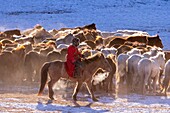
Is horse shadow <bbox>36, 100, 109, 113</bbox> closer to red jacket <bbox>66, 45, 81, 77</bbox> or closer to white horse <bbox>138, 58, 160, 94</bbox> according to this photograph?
red jacket <bbox>66, 45, 81, 77</bbox>

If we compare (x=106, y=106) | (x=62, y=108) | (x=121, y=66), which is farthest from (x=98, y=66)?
(x=121, y=66)

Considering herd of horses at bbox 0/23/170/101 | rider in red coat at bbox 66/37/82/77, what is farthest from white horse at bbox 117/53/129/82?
rider in red coat at bbox 66/37/82/77

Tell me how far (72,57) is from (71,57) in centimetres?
3

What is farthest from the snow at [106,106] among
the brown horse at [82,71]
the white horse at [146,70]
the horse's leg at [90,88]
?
the white horse at [146,70]

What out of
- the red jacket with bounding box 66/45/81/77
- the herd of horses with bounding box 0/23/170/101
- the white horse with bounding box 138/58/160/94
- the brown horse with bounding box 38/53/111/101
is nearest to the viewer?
the red jacket with bounding box 66/45/81/77

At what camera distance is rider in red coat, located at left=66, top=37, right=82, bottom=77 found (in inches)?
535

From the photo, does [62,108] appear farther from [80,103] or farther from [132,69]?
[132,69]

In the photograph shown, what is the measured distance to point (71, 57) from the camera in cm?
1364

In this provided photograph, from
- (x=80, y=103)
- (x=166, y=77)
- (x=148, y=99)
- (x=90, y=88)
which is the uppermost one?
(x=166, y=77)

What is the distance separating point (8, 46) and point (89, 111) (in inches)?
280

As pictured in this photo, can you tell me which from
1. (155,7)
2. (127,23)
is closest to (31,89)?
(127,23)

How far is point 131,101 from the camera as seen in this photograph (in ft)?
46.1

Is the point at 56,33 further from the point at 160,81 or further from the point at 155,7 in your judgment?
the point at 155,7

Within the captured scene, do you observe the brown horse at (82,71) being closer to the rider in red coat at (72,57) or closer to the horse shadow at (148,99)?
the rider in red coat at (72,57)
